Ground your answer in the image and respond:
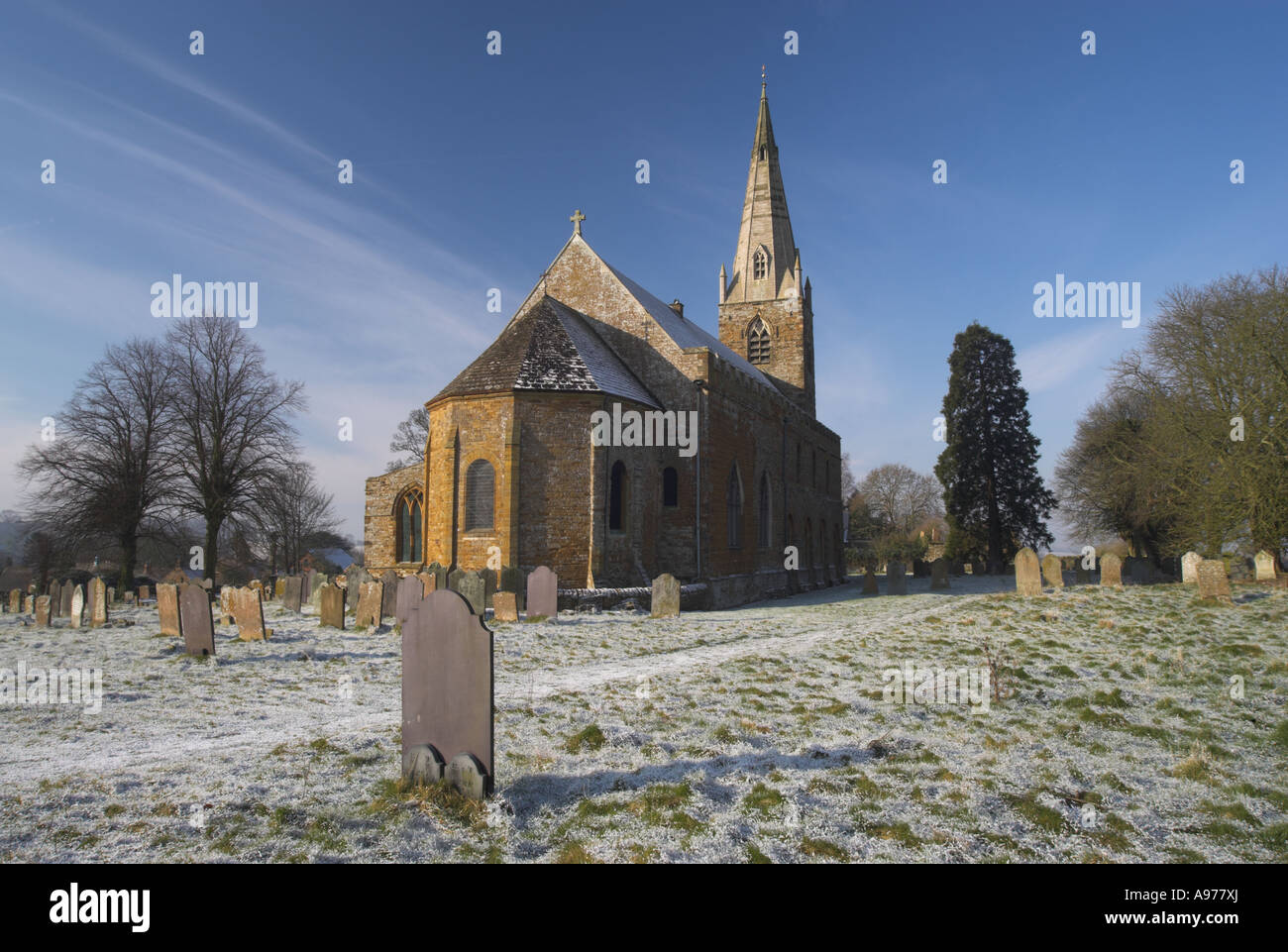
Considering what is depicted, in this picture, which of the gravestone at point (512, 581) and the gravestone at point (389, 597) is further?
the gravestone at point (512, 581)

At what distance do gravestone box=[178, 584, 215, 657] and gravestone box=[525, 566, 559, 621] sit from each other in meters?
5.84

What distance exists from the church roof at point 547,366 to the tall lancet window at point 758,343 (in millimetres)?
18273

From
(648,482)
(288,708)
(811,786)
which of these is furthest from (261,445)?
(811,786)

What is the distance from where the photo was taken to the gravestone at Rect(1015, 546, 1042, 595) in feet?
54.2

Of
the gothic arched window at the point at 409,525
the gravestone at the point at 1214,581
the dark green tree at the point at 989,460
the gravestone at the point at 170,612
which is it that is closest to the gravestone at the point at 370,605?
the gravestone at the point at 170,612

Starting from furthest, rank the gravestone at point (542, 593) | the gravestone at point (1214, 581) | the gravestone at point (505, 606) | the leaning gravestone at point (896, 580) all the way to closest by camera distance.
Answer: the leaning gravestone at point (896, 580) → the gravestone at point (542, 593) → the gravestone at point (1214, 581) → the gravestone at point (505, 606)

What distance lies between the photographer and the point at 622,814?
4.18m

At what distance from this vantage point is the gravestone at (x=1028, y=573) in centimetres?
1653

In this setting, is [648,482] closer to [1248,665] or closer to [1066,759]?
[1248,665]

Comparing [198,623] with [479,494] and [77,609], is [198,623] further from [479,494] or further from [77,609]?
[479,494]

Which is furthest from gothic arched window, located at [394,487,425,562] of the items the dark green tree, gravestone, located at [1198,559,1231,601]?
the dark green tree

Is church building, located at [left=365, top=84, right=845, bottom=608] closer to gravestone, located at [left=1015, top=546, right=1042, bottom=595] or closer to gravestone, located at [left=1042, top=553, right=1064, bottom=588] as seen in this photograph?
gravestone, located at [left=1015, top=546, right=1042, bottom=595]

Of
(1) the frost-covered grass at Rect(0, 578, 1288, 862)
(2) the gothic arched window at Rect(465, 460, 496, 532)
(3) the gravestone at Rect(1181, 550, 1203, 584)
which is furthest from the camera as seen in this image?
(2) the gothic arched window at Rect(465, 460, 496, 532)

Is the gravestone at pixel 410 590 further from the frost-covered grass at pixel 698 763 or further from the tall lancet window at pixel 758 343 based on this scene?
the tall lancet window at pixel 758 343
